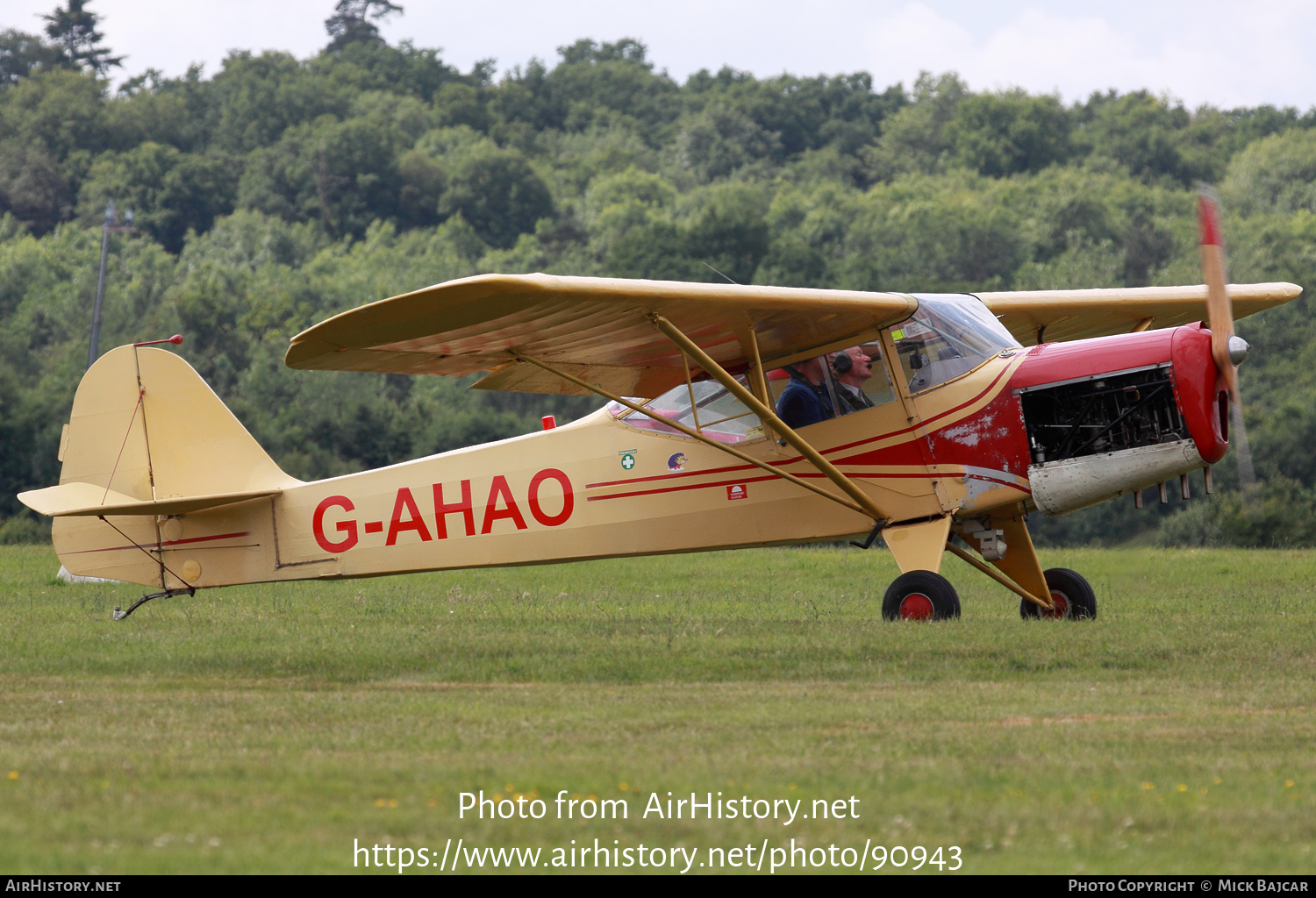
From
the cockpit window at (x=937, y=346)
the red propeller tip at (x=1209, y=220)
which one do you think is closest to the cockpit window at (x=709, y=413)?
the cockpit window at (x=937, y=346)

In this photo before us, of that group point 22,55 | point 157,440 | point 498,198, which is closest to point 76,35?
point 22,55

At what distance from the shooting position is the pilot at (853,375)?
12281mm

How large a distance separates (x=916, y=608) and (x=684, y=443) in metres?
2.43

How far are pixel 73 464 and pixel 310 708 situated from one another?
19.3 feet

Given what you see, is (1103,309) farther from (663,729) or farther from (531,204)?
(531,204)

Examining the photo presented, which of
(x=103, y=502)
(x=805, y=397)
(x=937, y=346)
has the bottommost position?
(x=103, y=502)

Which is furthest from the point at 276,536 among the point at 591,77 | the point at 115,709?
the point at 591,77

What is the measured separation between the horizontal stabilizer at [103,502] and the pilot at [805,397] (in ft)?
15.4

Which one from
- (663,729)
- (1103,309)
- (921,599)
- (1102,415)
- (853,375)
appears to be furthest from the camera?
(1103,309)

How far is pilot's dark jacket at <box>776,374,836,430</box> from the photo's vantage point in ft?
40.8

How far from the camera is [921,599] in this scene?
11.7 meters

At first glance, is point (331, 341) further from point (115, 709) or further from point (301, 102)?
point (301, 102)

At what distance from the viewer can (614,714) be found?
8320 millimetres

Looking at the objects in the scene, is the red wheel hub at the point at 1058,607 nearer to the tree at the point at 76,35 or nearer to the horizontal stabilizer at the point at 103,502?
the horizontal stabilizer at the point at 103,502
